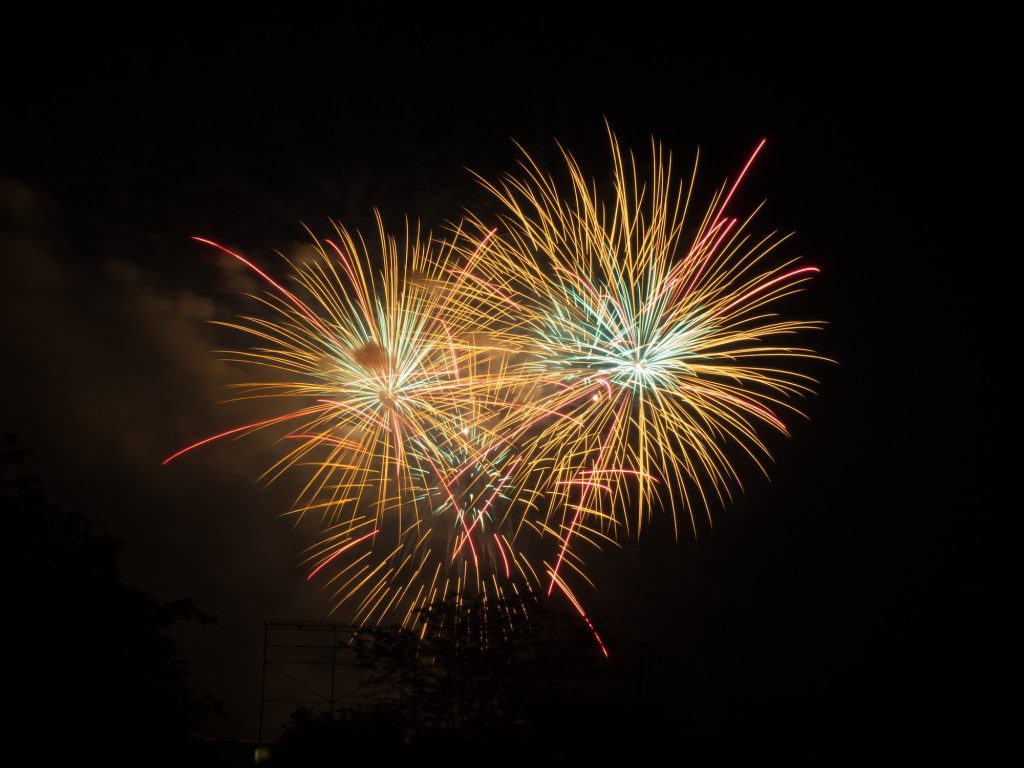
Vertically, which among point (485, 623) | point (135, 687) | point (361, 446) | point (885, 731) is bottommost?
point (885, 731)

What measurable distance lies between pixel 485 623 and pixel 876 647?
9.95 metres

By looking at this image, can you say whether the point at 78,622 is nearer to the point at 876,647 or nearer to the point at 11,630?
the point at 11,630

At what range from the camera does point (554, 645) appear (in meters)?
23.1

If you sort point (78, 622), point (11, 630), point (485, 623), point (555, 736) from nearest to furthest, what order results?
point (11, 630), point (78, 622), point (555, 736), point (485, 623)

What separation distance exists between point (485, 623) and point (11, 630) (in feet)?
33.8

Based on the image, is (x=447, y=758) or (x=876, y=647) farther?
(x=876, y=647)

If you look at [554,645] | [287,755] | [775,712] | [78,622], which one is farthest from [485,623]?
[78,622]

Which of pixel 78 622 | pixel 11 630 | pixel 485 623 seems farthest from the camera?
pixel 485 623

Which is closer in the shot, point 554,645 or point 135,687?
point 135,687

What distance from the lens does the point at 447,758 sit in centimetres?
1866

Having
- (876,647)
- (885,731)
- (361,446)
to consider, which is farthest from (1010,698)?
(361,446)

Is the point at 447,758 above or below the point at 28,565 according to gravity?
below

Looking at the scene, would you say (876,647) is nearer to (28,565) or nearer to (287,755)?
(287,755)

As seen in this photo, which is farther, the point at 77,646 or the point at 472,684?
the point at 472,684
